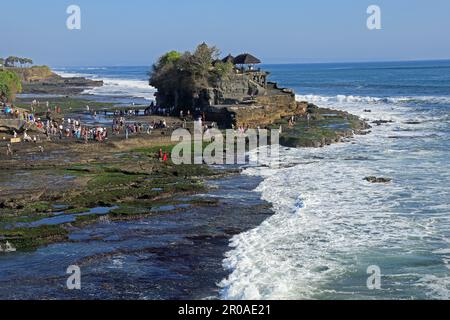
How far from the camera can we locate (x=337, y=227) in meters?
19.4

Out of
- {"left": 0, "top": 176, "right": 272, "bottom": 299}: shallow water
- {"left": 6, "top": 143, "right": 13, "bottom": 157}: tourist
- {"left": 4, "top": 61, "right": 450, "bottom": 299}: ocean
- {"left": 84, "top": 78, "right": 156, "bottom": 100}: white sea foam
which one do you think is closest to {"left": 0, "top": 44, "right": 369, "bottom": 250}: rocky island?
{"left": 6, "top": 143, "right": 13, "bottom": 157}: tourist

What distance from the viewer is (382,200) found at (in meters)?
22.9

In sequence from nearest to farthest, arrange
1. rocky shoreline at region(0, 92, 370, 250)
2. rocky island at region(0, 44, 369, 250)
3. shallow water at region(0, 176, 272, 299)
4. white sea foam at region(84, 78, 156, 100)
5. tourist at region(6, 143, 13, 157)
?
shallow water at region(0, 176, 272, 299), rocky shoreline at region(0, 92, 370, 250), rocky island at region(0, 44, 369, 250), tourist at region(6, 143, 13, 157), white sea foam at region(84, 78, 156, 100)

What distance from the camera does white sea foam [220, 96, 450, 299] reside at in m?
14.6

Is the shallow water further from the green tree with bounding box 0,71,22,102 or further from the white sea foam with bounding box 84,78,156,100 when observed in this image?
the white sea foam with bounding box 84,78,156,100

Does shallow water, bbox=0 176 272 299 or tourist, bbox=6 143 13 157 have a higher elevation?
tourist, bbox=6 143 13 157

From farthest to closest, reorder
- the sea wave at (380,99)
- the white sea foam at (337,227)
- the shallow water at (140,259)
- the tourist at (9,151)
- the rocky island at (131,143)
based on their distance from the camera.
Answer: the sea wave at (380,99) < the tourist at (9,151) < the rocky island at (131,143) < the white sea foam at (337,227) < the shallow water at (140,259)

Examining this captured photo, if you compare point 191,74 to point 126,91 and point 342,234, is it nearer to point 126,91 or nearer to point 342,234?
point 342,234

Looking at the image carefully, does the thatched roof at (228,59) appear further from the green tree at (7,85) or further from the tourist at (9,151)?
the tourist at (9,151)

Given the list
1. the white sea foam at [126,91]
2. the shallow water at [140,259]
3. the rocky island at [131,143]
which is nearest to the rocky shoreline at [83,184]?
the rocky island at [131,143]

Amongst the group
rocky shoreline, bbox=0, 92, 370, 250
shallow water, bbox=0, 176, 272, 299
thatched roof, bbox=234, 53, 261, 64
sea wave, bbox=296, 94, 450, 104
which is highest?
thatched roof, bbox=234, 53, 261, 64

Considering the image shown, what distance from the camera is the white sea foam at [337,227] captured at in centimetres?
1463
